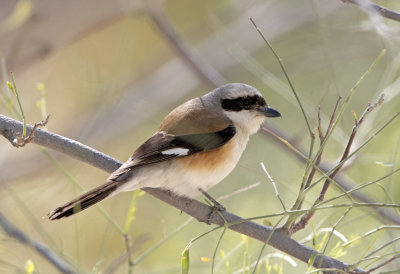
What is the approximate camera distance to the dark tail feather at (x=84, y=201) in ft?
7.02

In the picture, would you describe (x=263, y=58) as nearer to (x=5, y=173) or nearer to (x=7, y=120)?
(x=5, y=173)

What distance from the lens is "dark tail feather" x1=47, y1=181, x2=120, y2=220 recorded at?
2.14 metres

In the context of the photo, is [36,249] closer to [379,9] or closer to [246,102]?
[379,9]

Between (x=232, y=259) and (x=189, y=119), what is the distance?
79cm

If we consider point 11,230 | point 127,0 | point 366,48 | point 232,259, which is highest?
point 127,0

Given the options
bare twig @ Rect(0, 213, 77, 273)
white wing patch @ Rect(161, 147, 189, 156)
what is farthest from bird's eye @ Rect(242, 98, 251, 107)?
bare twig @ Rect(0, 213, 77, 273)

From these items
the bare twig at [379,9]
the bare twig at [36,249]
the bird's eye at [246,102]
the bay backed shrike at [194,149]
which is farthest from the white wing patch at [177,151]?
the bare twig at [379,9]

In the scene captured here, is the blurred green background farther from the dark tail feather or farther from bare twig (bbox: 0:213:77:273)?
bare twig (bbox: 0:213:77:273)

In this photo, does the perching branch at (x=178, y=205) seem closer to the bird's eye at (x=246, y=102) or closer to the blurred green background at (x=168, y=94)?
the blurred green background at (x=168, y=94)

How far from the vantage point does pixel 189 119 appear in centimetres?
281

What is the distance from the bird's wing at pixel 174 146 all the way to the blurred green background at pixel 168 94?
254 millimetres

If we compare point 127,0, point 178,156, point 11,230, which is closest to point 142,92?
point 127,0

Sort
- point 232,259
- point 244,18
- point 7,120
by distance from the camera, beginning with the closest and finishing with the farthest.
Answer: point 7,120 < point 232,259 < point 244,18

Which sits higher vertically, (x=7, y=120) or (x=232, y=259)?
(x=7, y=120)
